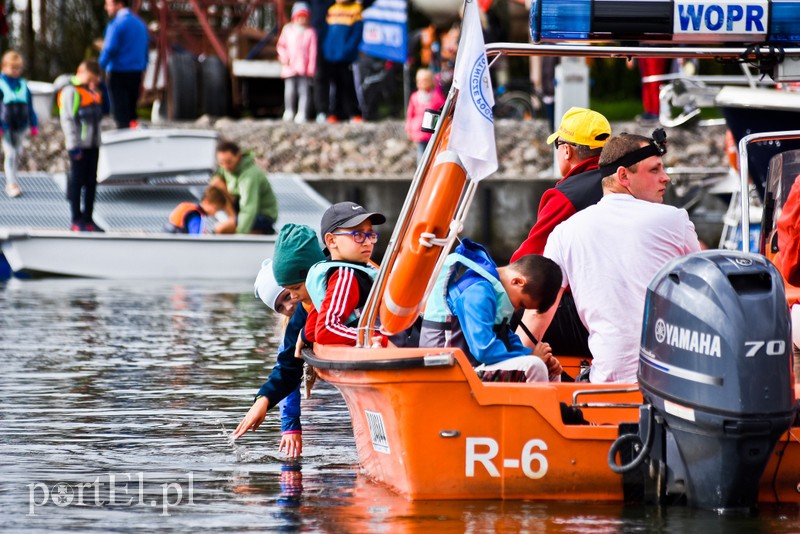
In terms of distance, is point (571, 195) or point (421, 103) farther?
point (421, 103)

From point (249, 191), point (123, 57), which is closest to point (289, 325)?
point (249, 191)

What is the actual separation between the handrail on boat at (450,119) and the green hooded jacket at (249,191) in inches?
363

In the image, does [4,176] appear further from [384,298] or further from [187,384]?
[384,298]

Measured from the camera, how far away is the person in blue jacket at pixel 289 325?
22.7 feet

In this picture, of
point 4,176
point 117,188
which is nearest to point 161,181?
point 117,188

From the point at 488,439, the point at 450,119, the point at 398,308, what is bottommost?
the point at 488,439

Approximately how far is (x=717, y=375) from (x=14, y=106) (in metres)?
13.4

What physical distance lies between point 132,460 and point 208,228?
10.5m

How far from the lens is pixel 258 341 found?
1180cm

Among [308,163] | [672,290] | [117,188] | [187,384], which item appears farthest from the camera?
[308,163]

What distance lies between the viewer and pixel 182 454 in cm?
737

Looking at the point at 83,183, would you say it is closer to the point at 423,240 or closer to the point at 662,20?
the point at 662,20

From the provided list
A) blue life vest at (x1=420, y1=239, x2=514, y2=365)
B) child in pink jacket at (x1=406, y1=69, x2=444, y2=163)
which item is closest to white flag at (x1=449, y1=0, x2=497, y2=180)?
blue life vest at (x1=420, y1=239, x2=514, y2=365)

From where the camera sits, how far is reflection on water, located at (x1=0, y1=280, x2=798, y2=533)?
5875 mm
